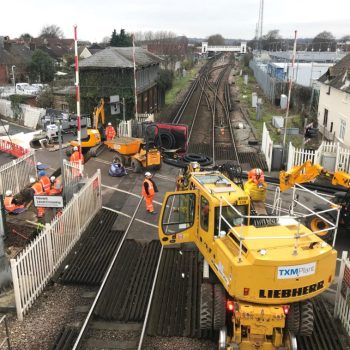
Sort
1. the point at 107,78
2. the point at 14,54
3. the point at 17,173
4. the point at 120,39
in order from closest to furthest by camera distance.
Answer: the point at 17,173 < the point at 107,78 < the point at 14,54 < the point at 120,39

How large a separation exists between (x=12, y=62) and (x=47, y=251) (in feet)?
160

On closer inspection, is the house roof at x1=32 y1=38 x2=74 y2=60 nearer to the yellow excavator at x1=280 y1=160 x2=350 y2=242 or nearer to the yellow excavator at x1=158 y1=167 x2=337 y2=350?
the yellow excavator at x1=280 y1=160 x2=350 y2=242

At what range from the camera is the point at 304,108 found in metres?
31.9

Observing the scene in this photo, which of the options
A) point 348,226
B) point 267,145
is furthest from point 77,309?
point 267,145

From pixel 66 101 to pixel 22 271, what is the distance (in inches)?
1121

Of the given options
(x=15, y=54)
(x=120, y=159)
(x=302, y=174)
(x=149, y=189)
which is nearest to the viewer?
(x=302, y=174)

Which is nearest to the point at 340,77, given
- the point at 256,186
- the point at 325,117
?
the point at 325,117

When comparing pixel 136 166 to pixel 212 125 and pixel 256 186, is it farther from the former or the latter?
pixel 212 125

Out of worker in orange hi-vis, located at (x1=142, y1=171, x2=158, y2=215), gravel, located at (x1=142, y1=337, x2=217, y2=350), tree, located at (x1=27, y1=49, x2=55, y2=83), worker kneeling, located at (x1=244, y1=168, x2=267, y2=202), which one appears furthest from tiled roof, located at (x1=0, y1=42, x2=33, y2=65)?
gravel, located at (x1=142, y1=337, x2=217, y2=350)

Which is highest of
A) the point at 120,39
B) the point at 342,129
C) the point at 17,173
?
the point at 120,39

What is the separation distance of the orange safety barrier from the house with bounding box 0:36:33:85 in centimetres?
3229

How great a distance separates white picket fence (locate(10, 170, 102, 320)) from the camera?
8375mm

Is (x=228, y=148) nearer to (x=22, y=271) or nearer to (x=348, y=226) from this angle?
(x=348, y=226)

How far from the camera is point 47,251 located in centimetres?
956
